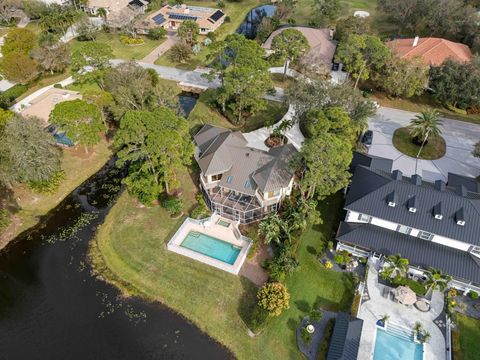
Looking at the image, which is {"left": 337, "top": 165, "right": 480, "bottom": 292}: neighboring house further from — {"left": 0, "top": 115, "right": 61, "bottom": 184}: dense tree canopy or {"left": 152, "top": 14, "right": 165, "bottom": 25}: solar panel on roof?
{"left": 152, "top": 14, "right": 165, "bottom": 25}: solar panel on roof

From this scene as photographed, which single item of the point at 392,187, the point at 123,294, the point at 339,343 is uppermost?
the point at 392,187

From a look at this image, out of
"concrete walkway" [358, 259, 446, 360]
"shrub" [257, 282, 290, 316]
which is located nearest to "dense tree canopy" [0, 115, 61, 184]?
"shrub" [257, 282, 290, 316]

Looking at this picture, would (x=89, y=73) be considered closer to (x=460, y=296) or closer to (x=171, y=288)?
(x=171, y=288)

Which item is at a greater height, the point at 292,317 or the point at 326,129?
the point at 326,129

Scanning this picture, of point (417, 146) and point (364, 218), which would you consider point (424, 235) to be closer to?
point (364, 218)

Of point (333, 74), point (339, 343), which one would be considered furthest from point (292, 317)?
point (333, 74)

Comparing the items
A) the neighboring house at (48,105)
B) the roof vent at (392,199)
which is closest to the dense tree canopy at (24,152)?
the neighboring house at (48,105)

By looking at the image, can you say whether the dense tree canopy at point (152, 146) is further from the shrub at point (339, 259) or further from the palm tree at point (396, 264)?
the palm tree at point (396, 264)
